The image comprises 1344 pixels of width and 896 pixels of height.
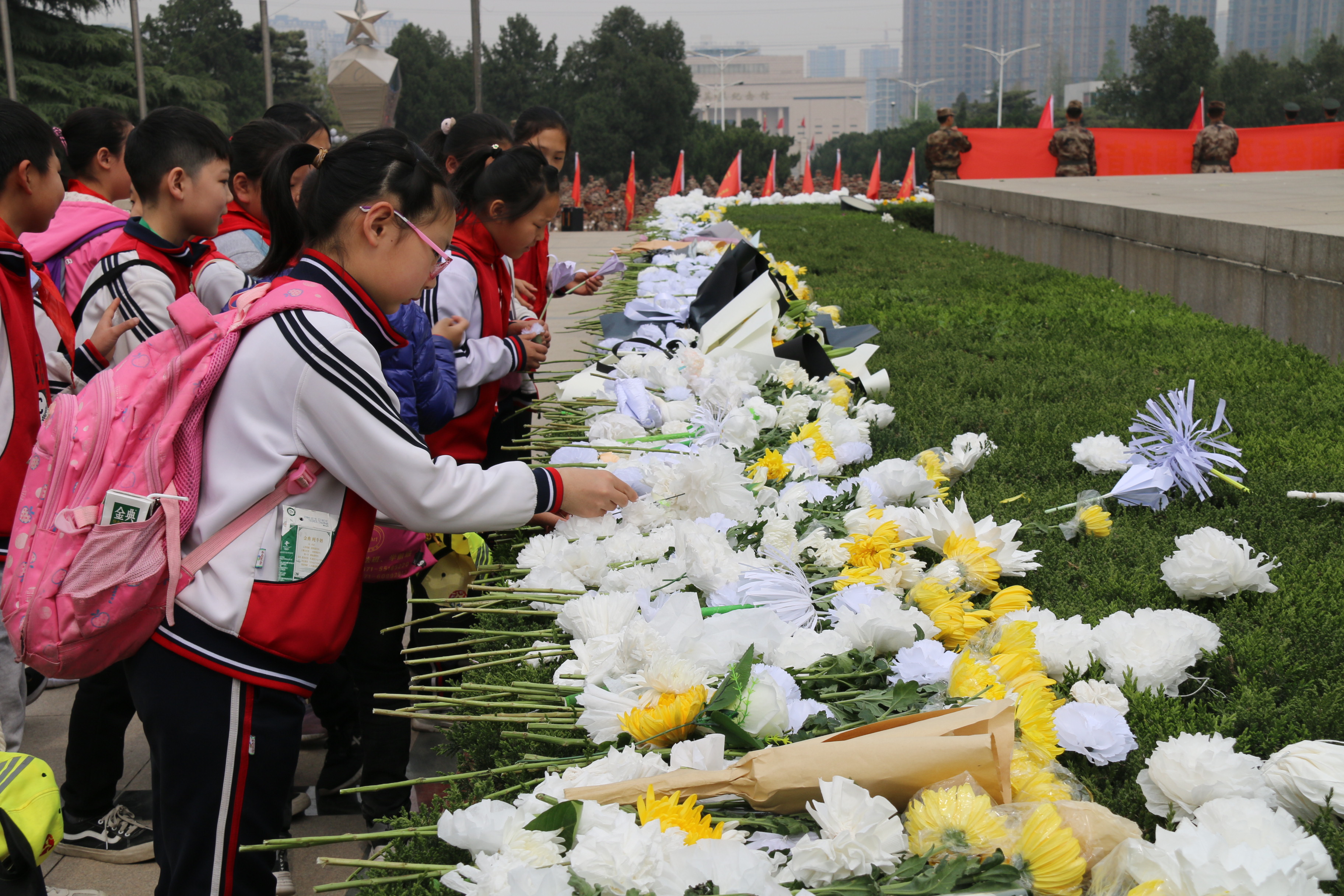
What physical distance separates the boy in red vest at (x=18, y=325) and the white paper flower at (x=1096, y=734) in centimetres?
232

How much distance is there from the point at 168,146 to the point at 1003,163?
1586cm

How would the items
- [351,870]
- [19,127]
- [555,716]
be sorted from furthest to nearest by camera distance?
[19,127]
[351,870]
[555,716]

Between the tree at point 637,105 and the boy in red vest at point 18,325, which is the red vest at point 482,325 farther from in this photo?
the tree at point 637,105

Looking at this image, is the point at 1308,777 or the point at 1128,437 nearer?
the point at 1308,777

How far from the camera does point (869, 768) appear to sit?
1.23 meters

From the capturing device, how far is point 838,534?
2.05m

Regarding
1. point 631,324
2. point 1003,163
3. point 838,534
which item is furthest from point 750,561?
point 1003,163

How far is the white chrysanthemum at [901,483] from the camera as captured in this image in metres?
2.27

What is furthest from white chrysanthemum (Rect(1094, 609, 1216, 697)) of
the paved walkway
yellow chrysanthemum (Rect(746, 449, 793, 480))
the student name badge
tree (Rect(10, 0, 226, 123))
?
tree (Rect(10, 0, 226, 123))

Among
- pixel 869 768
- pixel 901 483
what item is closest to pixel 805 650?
pixel 869 768

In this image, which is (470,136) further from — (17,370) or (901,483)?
(901,483)

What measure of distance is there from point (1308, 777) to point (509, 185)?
242 centimetres

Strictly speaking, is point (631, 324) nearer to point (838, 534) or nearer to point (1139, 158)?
point (838, 534)

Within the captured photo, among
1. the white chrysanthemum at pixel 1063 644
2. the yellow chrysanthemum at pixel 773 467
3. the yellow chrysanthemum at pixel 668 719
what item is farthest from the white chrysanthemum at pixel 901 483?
the yellow chrysanthemum at pixel 668 719
